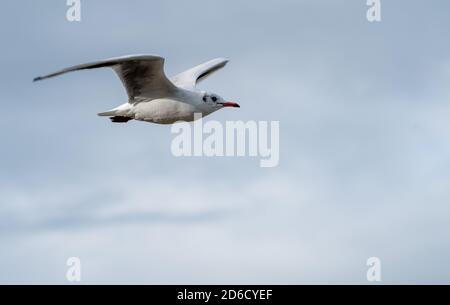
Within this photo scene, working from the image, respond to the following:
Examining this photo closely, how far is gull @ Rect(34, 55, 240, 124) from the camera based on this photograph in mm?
17281

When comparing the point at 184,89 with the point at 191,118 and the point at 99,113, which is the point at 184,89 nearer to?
the point at 191,118

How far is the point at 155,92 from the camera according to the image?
1781cm

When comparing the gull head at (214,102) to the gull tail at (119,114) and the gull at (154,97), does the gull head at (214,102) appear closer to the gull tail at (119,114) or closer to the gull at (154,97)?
the gull at (154,97)

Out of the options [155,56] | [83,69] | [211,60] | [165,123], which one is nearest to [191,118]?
[165,123]

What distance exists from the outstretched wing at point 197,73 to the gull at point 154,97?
3.84 ft

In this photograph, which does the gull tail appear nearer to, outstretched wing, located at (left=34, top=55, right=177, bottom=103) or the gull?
the gull

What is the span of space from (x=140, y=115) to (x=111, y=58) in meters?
1.62

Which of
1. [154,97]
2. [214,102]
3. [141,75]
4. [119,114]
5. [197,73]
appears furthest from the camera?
[197,73]

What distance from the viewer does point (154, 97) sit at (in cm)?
1784

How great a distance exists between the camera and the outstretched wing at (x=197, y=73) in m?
20.2

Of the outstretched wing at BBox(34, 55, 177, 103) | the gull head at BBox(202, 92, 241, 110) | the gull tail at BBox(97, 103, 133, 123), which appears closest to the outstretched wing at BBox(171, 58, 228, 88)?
the gull head at BBox(202, 92, 241, 110)

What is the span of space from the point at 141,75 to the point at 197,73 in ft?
12.5

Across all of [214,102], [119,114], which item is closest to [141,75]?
[119,114]

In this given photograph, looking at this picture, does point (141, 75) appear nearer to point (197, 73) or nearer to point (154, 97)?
point (154, 97)
